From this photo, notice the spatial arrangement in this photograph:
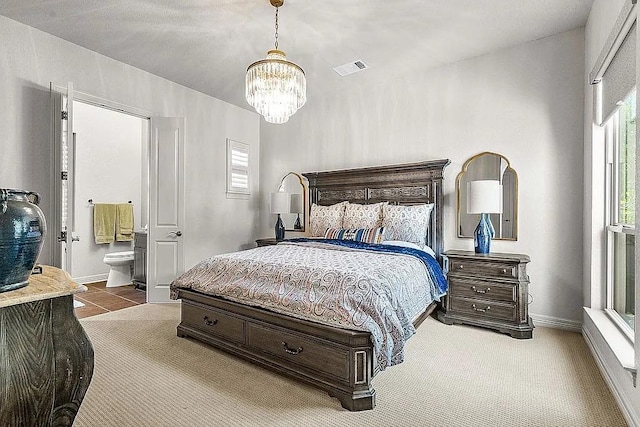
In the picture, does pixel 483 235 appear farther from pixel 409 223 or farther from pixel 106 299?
pixel 106 299

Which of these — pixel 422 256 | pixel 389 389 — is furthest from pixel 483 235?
pixel 389 389

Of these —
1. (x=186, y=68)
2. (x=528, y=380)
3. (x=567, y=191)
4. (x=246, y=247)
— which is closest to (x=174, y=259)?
(x=246, y=247)

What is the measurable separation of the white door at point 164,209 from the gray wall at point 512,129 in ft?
6.53

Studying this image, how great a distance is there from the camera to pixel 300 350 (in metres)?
2.23

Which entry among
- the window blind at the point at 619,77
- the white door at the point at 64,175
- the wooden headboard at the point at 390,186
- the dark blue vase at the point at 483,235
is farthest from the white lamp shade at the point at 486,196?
the white door at the point at 64,175

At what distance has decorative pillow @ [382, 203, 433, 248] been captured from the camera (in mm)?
3689

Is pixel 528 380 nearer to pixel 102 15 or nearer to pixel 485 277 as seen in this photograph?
pixel 485 277

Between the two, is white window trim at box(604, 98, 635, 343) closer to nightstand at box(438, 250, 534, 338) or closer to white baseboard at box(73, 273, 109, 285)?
nightstand at box(438, 250, 534, 338)

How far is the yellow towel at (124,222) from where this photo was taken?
19.2ft

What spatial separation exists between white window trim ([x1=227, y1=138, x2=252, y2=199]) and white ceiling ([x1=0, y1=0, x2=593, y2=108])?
1.44 m

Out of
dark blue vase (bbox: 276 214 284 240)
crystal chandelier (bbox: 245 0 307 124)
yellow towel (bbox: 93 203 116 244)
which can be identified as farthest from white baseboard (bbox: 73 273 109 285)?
crystal chandelier (bbox: 245 0 307 124)

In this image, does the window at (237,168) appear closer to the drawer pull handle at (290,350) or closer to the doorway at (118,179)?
the doorway at (118,179)

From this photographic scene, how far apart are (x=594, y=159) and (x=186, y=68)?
430cm

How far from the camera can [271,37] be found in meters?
3.36
